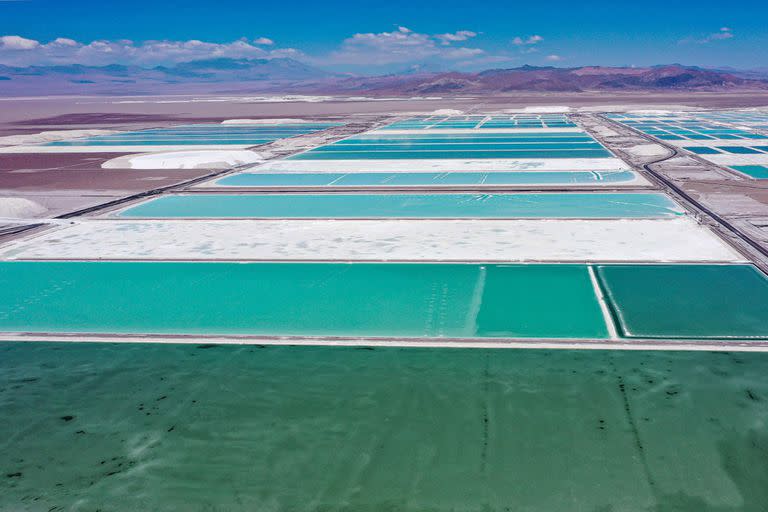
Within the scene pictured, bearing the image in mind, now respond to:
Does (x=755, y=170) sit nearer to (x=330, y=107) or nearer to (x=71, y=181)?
(x=71, y=181)

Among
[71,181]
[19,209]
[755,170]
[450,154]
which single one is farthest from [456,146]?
[19,209]

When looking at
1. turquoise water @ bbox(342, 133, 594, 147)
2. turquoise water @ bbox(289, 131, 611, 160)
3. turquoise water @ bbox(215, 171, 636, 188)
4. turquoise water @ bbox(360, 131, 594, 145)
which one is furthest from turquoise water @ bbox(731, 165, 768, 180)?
turquoise water @ bbox(360, 131, 594, 145)

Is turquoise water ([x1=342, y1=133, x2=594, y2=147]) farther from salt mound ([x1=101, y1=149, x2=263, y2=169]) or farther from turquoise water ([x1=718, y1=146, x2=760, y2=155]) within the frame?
salt mound ([x1=101, y1=149, x2=263, y2=169])

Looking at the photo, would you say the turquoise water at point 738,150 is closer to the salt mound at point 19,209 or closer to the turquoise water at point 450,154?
the turquoise water at point 450,154

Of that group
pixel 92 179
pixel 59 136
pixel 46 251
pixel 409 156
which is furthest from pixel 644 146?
pixel 59 136

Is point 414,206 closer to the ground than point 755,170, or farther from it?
farther from it
